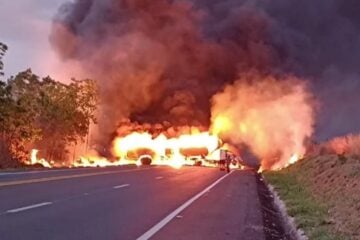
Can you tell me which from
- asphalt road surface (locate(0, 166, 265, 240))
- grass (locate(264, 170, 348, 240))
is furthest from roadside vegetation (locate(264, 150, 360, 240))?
asphalt road surface (locate(0, 166, 265, 240))

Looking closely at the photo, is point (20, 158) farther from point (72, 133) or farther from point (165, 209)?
point (165, 209)

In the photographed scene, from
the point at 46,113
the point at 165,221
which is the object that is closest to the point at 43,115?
the point at 46,113

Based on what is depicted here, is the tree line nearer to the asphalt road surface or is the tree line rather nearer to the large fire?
the large fire

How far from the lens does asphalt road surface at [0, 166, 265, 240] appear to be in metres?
11.3

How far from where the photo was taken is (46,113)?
169 feet

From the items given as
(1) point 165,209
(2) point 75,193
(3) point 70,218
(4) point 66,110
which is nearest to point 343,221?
(1) point 165,209

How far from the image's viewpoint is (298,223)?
1471 centimetres

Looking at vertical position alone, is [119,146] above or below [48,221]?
above

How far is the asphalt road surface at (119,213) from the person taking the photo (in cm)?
1126

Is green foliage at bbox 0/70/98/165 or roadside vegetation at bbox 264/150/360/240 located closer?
roadside vegetation at bbox 264/150/360/240

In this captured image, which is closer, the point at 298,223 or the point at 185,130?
the point at 298,223

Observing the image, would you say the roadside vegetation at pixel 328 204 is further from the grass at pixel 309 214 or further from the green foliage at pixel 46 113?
the green foliage at pixel 46 113

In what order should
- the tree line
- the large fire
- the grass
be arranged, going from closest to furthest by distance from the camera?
the grass < the tree line < the large fire

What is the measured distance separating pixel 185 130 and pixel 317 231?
196ft
